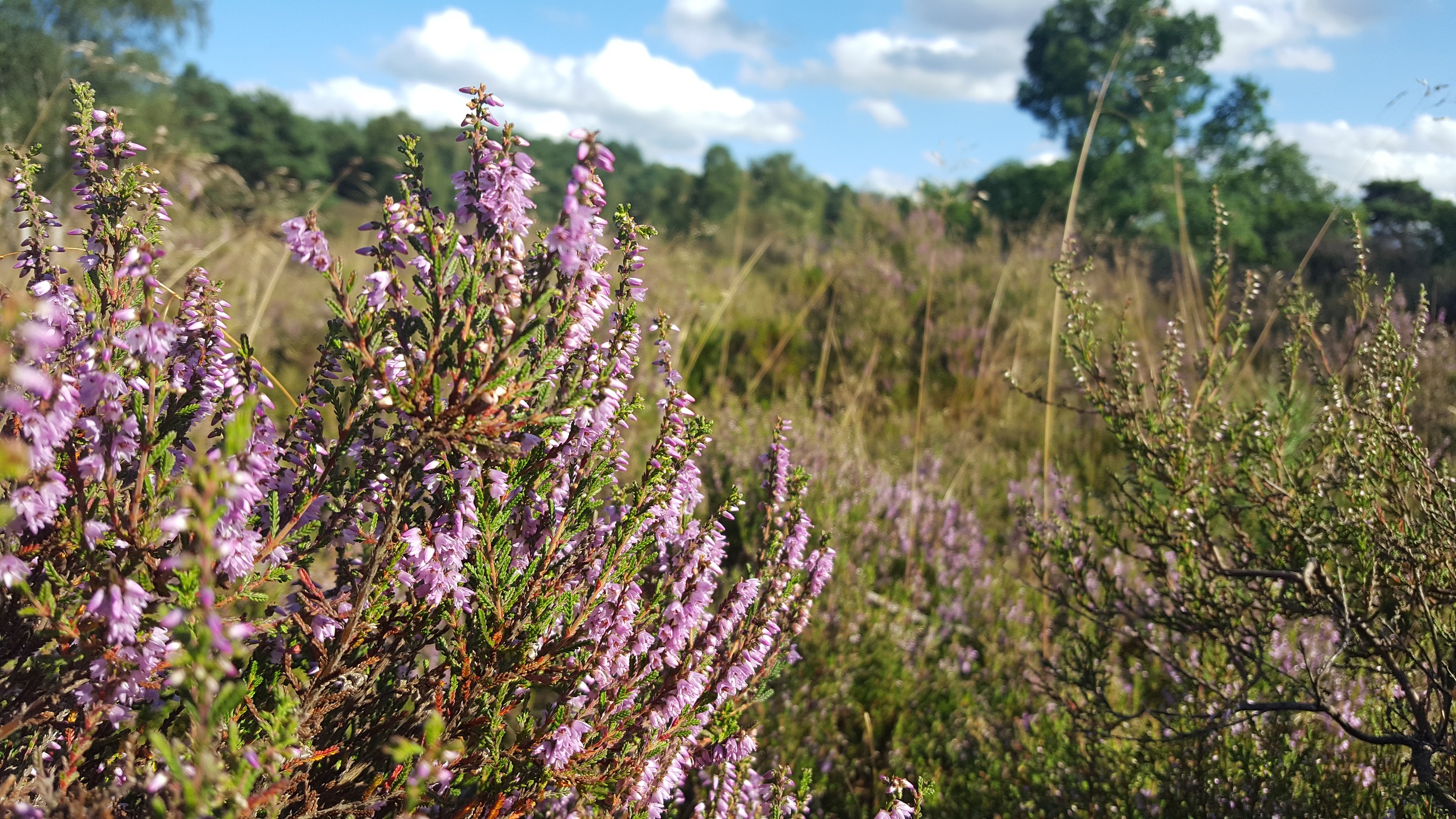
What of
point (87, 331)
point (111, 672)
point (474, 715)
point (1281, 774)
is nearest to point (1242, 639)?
point (1281, 774)

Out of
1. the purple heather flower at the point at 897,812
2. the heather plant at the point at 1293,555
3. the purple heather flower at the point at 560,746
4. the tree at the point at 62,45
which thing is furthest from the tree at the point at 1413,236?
the tree at the point at 62,45

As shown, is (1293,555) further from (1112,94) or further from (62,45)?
(1112,94)

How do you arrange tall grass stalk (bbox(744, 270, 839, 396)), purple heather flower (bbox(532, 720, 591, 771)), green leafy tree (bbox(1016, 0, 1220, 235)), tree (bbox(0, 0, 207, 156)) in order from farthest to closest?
green leafy tree (bbox(1016, 0, 1220, 235)) → tree (bbox(0, 0, 207, 156)) → tall grass stalk (bbox(744, 270, 839, 396)) → purple heather flower (bbox(532, 720, 591, 771))

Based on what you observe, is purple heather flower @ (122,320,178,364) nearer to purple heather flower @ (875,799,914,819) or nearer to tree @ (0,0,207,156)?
purple heather flower @ (875,799,914,819)

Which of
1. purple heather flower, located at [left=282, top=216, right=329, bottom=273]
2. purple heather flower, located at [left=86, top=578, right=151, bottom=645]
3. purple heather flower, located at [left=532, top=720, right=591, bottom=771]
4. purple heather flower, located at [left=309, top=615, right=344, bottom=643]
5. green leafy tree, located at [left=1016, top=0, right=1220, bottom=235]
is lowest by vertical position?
purple heather flower, located at [left=532, top=720, right=591, bottom=771]

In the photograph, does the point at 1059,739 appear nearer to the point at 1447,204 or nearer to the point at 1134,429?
the point at 1134,429

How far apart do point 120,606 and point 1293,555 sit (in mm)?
3169

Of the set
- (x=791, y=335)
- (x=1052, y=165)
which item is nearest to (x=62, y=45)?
(x=791, y=335)

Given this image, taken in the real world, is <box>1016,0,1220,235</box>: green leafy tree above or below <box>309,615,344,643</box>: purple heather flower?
above

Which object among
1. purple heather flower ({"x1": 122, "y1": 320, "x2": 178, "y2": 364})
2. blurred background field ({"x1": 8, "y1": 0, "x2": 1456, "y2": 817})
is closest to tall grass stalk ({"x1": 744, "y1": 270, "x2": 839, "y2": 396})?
blurred background field ({"x1": 8, "y1": 0, "x2": 1456, "y2": 817})

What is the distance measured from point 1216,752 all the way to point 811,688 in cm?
166

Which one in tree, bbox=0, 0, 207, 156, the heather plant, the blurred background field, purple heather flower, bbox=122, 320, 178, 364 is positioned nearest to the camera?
purple heather flower, bbox=122, 320, 178, 364

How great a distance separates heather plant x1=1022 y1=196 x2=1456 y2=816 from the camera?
2.27 m

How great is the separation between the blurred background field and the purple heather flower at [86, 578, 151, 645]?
0.82 m
